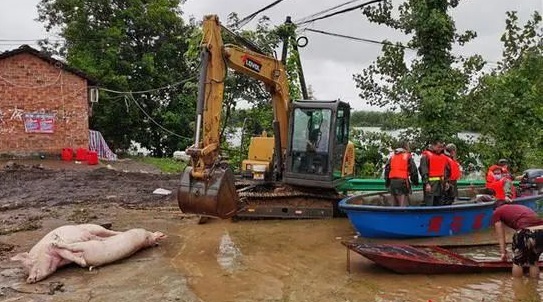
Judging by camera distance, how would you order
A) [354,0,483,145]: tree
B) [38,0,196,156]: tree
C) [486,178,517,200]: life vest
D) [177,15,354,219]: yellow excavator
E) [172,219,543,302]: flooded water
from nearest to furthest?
[172,219,543,302]: flooded water < [177,15,354,219]: yellow excavator < [486,178,517,200]: life vest < [354,0,483,145]: tree < [38,0,196,156]: tree

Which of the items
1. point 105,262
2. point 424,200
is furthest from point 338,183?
point 105,262

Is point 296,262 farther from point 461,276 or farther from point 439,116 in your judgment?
point 439,116

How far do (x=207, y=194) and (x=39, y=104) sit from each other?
15364 mm

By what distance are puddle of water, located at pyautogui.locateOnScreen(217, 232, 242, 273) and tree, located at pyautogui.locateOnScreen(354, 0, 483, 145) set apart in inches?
357

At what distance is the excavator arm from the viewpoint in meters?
8.71

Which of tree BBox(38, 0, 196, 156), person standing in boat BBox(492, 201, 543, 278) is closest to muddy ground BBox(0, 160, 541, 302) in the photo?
person standing in boat BBox(492, 201, 543, 278)

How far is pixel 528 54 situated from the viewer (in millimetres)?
18188

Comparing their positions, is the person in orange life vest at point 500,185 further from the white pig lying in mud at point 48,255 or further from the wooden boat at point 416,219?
the white pig lying in mud at point 48,255

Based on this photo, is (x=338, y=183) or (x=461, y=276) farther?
(x=338, y=183)

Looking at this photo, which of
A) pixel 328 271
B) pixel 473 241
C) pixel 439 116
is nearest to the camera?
pixel 328 271

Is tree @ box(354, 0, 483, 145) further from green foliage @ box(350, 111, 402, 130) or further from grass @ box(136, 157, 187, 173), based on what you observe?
grass @ box(136, 157, 187, 173)

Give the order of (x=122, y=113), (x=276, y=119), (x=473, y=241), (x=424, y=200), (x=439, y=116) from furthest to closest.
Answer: (x=122, y=113) → (x=439, y=116) → (x=276, y=119) → (x=424, y=200) → (x=473, y=241)

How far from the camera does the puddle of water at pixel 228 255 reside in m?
8.12

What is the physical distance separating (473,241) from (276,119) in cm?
477
